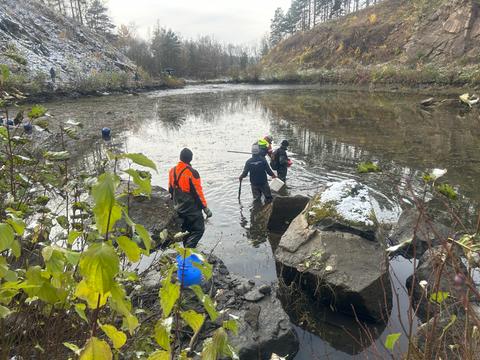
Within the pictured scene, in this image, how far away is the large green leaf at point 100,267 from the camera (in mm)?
979

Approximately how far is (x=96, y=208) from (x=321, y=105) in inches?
998

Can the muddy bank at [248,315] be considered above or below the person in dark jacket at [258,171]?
below

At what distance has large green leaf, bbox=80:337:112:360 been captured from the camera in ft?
3.45

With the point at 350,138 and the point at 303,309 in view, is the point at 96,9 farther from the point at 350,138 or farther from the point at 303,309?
the point at 303,309

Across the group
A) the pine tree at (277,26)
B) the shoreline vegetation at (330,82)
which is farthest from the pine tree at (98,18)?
the pine tree at (277,26)

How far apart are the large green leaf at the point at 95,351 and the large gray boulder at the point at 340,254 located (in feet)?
12.3

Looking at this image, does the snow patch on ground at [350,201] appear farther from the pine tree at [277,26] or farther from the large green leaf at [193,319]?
the pine tree at [277,26]

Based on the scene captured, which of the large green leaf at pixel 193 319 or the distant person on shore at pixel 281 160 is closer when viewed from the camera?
the large green leaf at pixel 193 319

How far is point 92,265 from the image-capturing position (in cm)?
99

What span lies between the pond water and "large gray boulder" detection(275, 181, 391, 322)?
11.5 inches

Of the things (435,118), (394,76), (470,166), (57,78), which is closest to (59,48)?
(57,78)

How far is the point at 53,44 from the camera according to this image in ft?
125

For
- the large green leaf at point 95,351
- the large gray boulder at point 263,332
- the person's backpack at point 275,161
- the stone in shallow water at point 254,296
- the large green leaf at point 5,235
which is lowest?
the large gray boulder at point 263,332

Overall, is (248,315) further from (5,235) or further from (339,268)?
(5,235)
